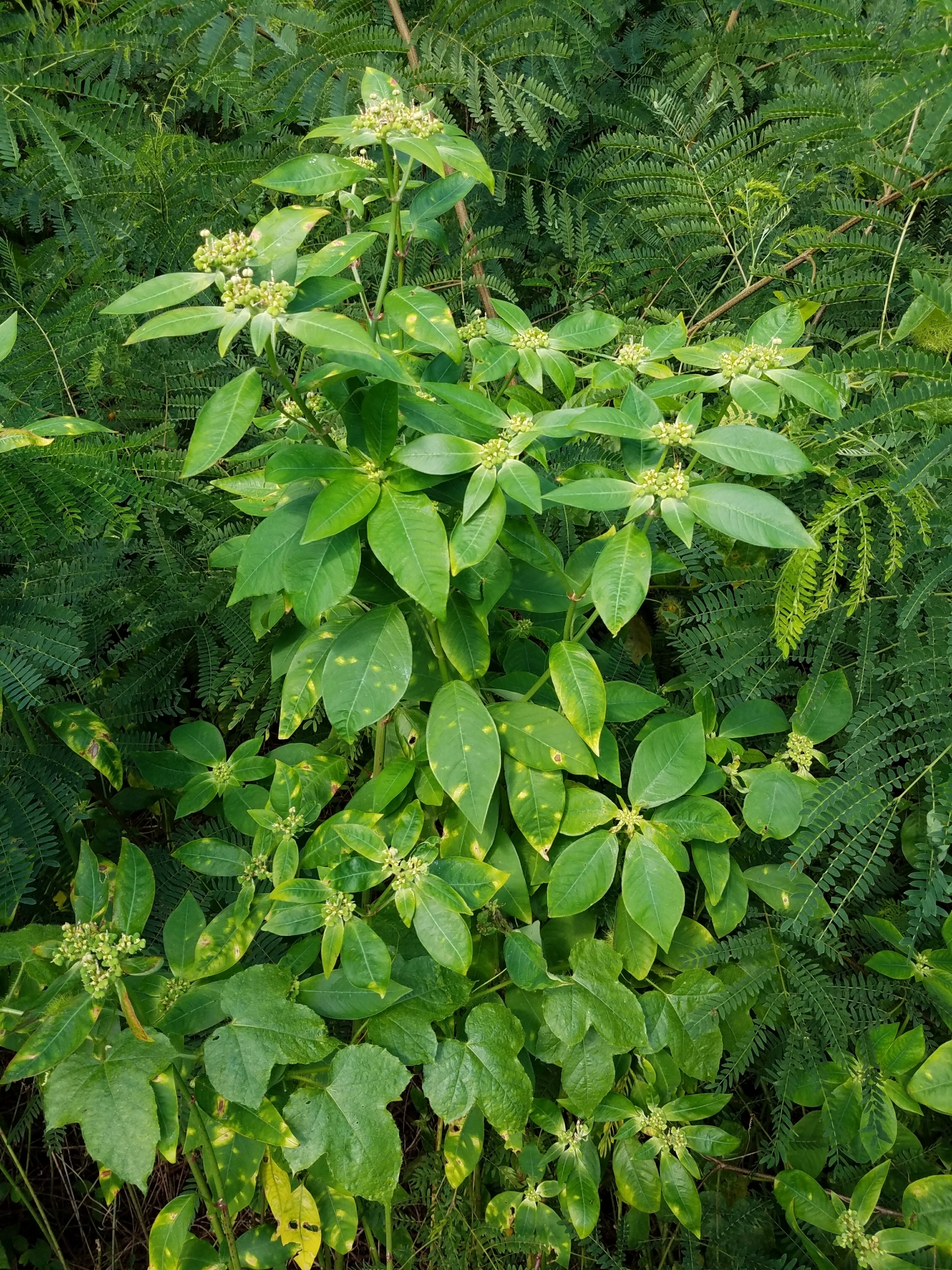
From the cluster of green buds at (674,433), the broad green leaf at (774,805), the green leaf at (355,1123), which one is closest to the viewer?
the cluster of green buds at (674,433)

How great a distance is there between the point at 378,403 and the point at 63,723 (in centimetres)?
102

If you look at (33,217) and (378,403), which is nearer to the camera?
(378,403)

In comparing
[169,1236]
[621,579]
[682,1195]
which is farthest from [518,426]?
[169,1236]

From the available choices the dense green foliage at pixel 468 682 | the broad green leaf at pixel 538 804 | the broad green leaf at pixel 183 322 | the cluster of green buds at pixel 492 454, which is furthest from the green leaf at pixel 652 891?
the broad green leaf at pixel 183 322

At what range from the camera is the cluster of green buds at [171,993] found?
145 cm

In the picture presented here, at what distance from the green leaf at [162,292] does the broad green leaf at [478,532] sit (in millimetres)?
455

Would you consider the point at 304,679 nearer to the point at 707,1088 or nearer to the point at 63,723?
the point at 63,723

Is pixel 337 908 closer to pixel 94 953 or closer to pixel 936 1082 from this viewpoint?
pixel 94 953

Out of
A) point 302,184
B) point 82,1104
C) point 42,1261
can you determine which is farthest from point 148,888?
point 302,184

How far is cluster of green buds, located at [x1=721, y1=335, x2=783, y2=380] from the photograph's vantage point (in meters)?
1.30

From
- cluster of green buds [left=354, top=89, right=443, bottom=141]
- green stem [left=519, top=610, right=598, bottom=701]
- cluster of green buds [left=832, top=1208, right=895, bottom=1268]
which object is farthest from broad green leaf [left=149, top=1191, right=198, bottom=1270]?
cluster of green buds [left=354, top=89, right=443, bottom=141]

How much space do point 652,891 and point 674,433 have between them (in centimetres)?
77

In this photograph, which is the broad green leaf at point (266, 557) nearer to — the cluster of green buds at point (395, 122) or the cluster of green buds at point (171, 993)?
the cluster of green buds at point (395, 122)

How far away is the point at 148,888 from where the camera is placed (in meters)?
1.44
